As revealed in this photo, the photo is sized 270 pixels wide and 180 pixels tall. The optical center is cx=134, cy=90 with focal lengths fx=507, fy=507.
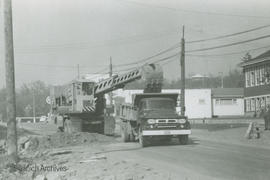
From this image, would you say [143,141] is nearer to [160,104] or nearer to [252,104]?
[160,104]

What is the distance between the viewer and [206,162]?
1598 cm

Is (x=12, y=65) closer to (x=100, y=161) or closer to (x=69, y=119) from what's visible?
(x=100, y=161)

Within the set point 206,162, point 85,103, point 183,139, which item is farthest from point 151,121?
point 85,103

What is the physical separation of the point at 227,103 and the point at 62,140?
199ft

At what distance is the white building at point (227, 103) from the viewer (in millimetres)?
83188

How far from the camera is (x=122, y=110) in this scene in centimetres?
2816

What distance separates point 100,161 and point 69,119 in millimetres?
16478

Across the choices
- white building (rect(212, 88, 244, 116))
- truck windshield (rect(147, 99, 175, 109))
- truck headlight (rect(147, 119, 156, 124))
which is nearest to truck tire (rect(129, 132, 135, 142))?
truck windshield (rect(147, 99, 175, 109))

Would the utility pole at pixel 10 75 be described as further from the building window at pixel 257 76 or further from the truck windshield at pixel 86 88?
the building window at pixel 257 76

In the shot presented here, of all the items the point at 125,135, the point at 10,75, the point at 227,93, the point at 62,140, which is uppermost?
the point at 10,75

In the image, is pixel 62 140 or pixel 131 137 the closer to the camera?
pixel 131 137

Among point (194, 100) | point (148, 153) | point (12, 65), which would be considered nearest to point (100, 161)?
point (148, 153)

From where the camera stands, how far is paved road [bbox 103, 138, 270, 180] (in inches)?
510

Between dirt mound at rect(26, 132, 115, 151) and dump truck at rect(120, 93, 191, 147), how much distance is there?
2683mm
